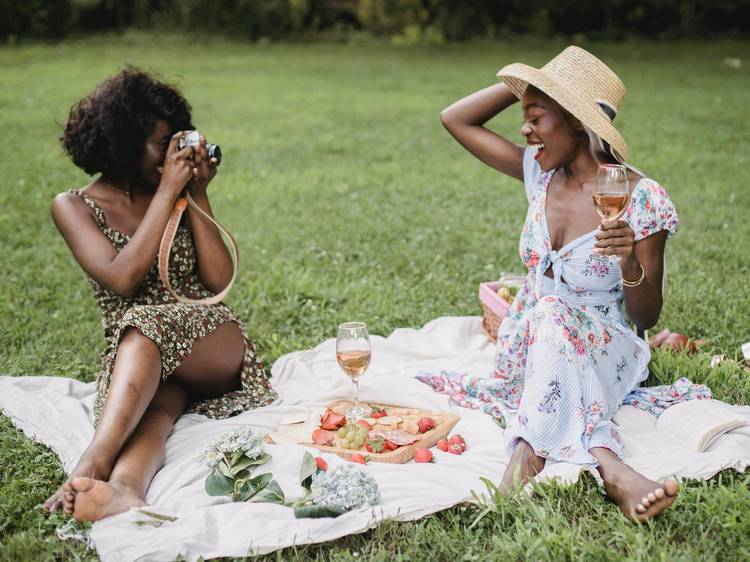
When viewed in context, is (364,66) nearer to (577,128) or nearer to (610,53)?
(610,53)

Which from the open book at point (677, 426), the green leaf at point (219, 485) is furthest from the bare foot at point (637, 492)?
the green leaf at point (219, 485)

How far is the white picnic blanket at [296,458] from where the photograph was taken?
10.4 ft

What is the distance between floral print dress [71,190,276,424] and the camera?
3928 mm

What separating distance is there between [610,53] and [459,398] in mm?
17042

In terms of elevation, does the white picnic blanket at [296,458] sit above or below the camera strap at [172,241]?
below

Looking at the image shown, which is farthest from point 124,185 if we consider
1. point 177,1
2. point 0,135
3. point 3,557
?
point 177,1

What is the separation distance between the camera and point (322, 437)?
13.2ft

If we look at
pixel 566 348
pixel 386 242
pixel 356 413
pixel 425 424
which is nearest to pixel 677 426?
pixel 566 348

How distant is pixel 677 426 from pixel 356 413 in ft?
4.84

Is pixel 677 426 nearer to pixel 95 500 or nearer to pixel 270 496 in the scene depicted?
pixel 270 496

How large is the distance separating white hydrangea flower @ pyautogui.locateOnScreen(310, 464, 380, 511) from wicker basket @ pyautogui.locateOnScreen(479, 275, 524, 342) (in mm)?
1840

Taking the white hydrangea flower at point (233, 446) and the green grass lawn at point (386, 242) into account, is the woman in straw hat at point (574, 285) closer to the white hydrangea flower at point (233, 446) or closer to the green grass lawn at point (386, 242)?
the green grass lawn at point (386, 242)

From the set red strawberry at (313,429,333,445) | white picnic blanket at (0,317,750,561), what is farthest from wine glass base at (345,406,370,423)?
white picnic blanket at (0,317,750,561)

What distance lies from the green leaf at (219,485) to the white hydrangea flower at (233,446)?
77 millimetres
